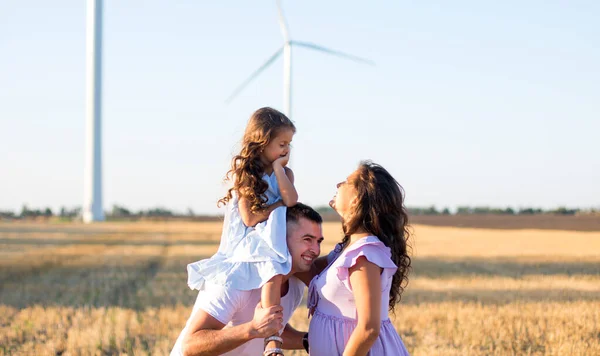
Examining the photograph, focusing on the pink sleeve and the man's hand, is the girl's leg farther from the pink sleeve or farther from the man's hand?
the pink sleeve

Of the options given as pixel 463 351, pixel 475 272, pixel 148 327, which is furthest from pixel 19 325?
pixel 475 272

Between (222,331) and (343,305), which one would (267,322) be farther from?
(343,305)

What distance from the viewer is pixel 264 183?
4820 millimetres

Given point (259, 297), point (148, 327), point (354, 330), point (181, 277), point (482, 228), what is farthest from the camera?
point (482, 228)

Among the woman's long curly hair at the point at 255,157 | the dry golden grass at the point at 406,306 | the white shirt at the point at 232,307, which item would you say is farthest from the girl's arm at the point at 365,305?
the dry golden grass at the point at 406,306

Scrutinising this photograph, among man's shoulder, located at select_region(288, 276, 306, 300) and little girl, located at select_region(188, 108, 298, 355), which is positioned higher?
little girl, located at select_region(188, 108, 298, 355)

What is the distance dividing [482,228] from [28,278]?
3635cm

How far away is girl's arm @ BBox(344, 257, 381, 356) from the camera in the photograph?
4250 mm

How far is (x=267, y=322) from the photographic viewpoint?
4.39 meters

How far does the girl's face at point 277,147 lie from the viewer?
16.1 feet

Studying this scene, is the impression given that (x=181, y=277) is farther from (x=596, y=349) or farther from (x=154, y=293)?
(x=596, y=349)

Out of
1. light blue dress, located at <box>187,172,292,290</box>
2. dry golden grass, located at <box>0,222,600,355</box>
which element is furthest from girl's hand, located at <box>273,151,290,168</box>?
dry golden grass, located at <box>0,222,600,355</box>

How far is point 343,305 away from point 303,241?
43 centimetres

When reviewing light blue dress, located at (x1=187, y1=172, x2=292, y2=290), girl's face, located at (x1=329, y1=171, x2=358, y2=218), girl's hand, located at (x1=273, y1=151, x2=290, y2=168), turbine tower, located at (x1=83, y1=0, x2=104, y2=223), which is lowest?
light blue dress, located at (x1=187, y1=172, x2=292, y2=290)
